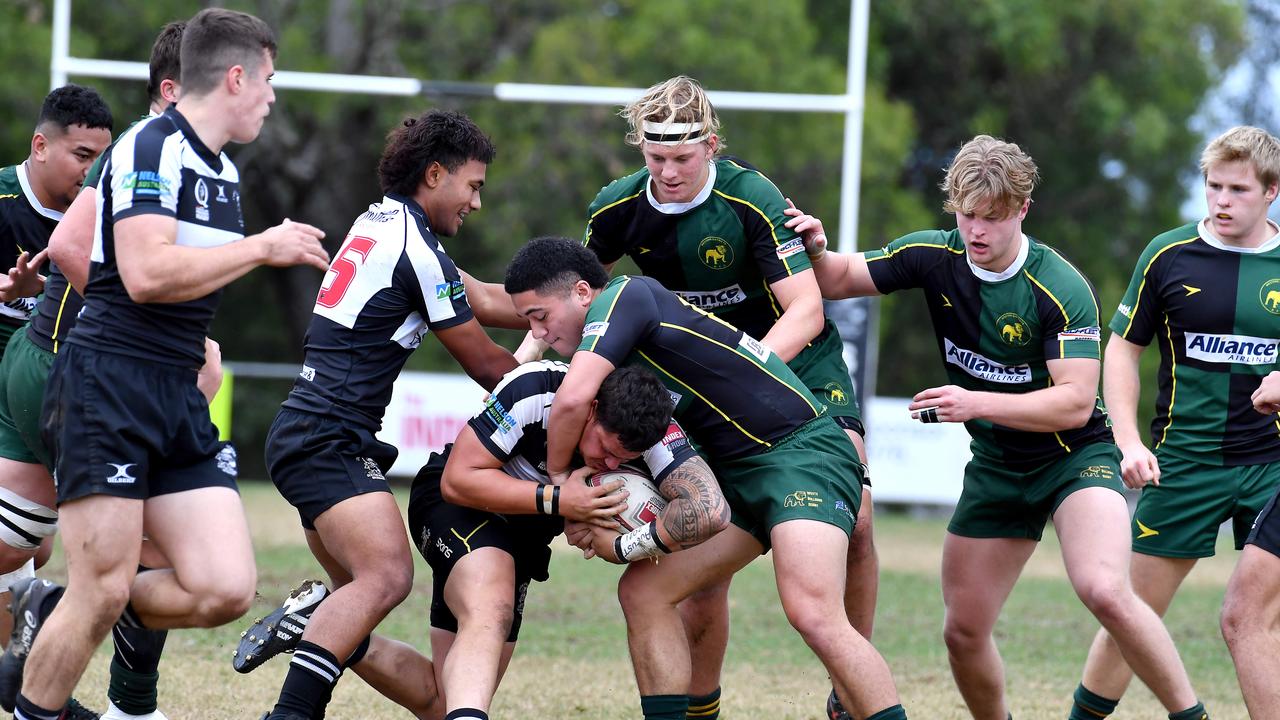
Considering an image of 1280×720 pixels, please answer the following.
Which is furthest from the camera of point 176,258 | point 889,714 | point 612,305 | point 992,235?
point 992,235

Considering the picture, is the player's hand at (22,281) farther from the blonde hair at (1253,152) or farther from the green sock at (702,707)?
the blonde hair at (1253,152)

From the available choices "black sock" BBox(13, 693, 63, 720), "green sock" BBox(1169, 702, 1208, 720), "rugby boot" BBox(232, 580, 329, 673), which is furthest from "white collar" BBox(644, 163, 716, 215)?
"black sock" BBox(13, 693, 63, 720)

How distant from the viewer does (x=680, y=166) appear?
5734 millimetres

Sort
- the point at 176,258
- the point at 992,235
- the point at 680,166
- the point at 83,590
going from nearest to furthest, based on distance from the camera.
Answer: the point at 176,258, the point at 83,590, the point at 992,235, the point at 680,166

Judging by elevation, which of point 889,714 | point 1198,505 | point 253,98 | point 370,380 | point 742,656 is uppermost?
point 253,98

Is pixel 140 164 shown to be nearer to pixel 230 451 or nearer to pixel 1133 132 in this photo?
pixel 230 451

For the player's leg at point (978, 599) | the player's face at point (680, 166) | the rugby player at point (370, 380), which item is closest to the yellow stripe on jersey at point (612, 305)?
the rugby player at point (370, 380)

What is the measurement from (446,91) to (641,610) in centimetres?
829

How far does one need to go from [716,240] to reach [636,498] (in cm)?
142

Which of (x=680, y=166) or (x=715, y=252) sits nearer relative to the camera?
(x=680, y=166)

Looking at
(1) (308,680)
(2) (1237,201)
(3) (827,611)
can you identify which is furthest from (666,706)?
(2) (1237,201)

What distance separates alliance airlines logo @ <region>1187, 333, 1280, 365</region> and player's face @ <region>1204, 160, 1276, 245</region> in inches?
15.0

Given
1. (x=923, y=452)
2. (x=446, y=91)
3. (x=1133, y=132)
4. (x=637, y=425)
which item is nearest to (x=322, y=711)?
(x=637, y=425)

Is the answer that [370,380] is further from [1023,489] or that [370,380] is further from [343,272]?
[1023,489]
